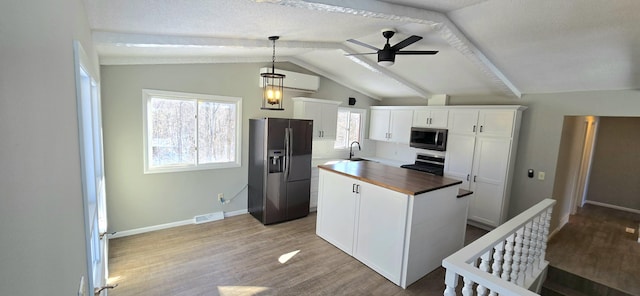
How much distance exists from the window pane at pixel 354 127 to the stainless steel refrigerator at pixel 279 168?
1.87 m

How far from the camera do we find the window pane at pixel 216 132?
14.4 ft

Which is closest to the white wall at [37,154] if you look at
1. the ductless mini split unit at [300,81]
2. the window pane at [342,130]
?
the ductless mini split unit at [300,81]

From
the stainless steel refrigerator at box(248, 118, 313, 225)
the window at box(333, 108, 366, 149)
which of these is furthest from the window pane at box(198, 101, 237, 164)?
the window at box(333, 108, 366, 149)

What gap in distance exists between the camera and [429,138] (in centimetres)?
532

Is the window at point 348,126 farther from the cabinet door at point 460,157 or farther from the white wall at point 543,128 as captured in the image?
the white wall at point 543,128

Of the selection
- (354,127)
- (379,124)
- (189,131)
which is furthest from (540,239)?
(189,131)

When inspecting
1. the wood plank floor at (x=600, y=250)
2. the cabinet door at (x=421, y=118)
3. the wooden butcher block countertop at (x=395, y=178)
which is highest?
the cabinet door at (x=421, y=118)

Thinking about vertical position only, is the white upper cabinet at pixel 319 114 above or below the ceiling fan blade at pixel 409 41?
below

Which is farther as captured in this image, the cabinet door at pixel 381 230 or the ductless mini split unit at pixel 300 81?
the ductless mini split unit at pixel 300 81

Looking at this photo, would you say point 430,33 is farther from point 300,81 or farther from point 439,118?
point 300,81

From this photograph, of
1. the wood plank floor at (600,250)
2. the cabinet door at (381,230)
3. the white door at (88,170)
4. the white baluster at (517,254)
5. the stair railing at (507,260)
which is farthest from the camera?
the wood plank floor at (600,250)

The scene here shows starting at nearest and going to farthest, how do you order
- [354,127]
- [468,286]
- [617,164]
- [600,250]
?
[468,286] < [600,250] < [617,164] < [354,127]

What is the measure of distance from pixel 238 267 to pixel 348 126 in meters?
4.01

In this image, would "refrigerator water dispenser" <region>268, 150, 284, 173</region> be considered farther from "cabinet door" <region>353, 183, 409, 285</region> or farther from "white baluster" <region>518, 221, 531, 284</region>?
"white baluster" <region>518, 221, 531, 284</region>
